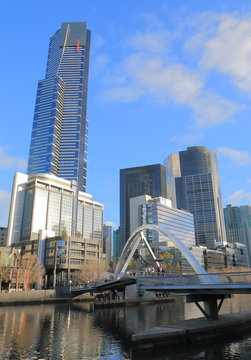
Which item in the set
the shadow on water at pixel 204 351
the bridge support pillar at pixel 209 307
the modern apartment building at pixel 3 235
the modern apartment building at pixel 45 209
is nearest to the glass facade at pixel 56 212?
the modern apartment building at pixel 45 209

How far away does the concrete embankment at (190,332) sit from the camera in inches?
1008

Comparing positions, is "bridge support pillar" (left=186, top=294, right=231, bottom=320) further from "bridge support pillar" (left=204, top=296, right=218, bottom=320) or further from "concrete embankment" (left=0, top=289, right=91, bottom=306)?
"concrete embankment" (left=0, top=289, right=91, bottom=306)

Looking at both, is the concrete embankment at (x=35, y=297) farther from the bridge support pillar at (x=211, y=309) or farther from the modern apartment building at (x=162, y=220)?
the modern apartment building at (x=162, y=220)

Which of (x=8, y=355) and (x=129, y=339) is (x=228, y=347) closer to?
(x=129, y=339)

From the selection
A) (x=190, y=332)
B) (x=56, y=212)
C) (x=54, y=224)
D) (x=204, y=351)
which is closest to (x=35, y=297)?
(x=190, y=332)

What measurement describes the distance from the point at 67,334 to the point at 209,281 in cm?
1633

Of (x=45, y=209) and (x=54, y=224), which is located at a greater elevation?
(x=45, y=209)

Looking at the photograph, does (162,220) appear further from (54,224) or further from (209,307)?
(209,307)

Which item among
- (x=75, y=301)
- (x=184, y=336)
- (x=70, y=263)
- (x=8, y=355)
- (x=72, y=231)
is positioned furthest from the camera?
(x=72, y=231)

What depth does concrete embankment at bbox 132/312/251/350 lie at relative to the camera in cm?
2559

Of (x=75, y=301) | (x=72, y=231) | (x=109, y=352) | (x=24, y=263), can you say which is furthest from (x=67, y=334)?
(x=72, y=231)

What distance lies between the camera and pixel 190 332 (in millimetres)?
27578

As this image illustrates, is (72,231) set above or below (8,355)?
above

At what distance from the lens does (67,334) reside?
31.9 meters
